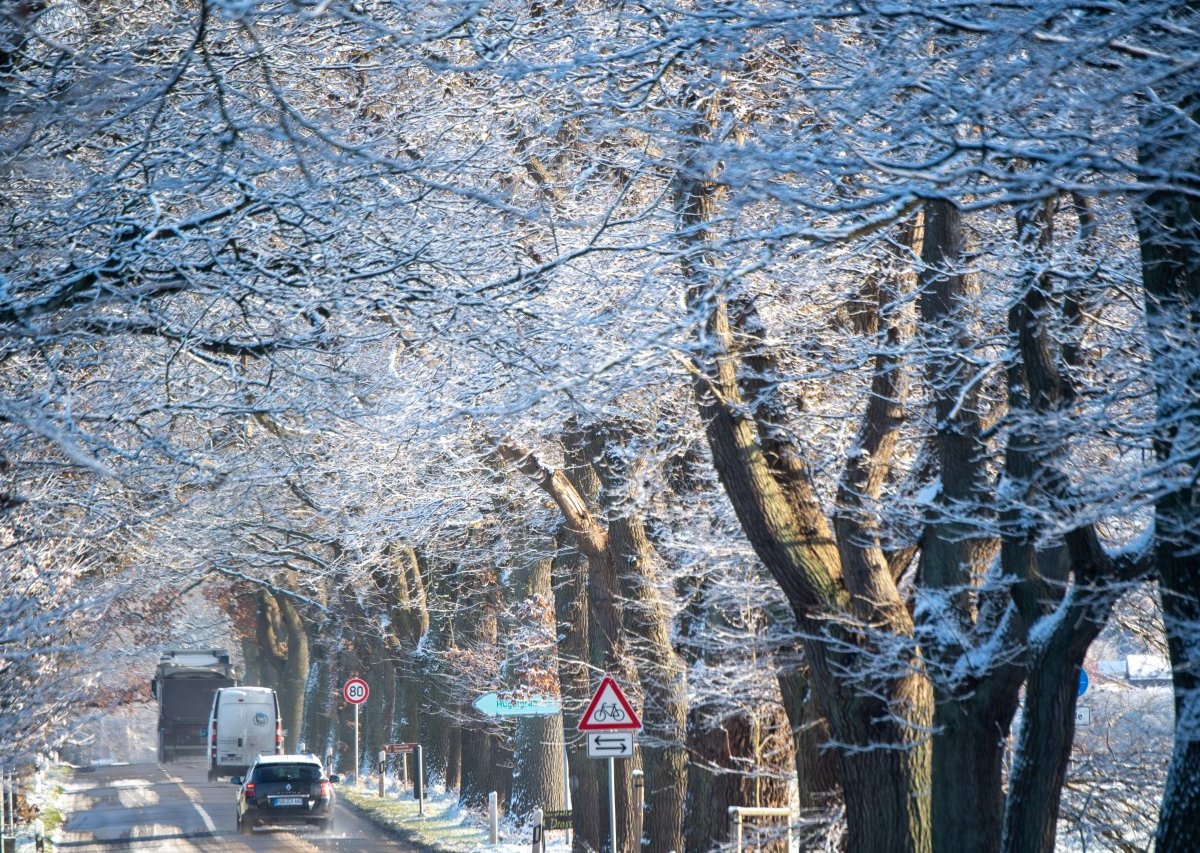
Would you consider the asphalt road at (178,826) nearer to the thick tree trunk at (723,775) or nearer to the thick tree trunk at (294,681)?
the thick tree trunk at (294,681)

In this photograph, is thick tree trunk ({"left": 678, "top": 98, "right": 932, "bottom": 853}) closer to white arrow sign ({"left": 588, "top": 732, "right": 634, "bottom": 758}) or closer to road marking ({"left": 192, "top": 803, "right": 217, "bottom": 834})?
white arrow sign ({"left": 588, "top": 732, "right": 634, "bottom": 758})

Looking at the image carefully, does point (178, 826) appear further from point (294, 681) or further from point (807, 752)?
point (294, 681)

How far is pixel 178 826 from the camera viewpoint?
30.7 m

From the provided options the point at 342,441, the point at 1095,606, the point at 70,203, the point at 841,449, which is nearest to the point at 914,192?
the point at 1095,606

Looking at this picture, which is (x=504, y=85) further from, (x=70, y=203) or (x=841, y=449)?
(x=841, y=449)

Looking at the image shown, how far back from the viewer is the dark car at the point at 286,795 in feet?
93.0

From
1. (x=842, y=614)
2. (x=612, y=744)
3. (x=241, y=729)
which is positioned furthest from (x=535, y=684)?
(x=842, y=614)

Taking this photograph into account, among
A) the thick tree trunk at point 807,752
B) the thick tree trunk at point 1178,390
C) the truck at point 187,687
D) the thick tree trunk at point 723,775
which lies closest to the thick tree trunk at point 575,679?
the thick tree trunk at point 723,775

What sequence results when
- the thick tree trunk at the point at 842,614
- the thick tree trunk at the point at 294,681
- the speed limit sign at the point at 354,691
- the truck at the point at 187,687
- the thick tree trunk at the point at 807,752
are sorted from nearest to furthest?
the thick tree trunk at the point at 842,614 < the thick tree trunk at the point at 807,752 < the speed limit sign at the point at 354,691 < the truck at the point at 187,687 < the thick tree trunk at the point at 294,681

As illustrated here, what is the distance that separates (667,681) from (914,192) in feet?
35.5

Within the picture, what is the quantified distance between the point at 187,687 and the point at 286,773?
22.6m

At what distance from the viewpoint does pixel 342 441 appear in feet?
61.5

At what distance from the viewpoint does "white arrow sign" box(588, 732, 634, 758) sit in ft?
51.6

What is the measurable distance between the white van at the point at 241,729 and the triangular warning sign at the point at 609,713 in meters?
26.9
